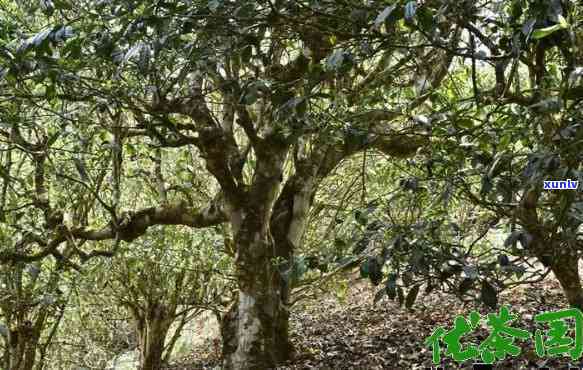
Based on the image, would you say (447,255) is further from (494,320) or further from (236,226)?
(236,226)

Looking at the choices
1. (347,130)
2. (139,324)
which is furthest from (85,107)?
(139,324)

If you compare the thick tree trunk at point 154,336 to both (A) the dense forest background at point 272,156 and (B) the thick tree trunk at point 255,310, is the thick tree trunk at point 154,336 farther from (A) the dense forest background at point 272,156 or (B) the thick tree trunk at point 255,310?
(B) the thick tree trunk at point 255,310

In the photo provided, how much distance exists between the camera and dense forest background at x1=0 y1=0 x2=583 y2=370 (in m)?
2.39

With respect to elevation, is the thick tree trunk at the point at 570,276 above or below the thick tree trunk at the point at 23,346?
below

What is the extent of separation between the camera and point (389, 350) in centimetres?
654

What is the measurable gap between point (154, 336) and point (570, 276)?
23.6 feet

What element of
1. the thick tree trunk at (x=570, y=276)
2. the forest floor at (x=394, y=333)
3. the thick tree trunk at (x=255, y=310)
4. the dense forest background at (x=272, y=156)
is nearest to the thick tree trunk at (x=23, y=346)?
the dense forest background at (x=272, y=156)

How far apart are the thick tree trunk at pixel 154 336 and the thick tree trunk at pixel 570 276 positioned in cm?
696

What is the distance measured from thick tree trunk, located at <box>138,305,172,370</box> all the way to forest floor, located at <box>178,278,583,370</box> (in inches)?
28.9

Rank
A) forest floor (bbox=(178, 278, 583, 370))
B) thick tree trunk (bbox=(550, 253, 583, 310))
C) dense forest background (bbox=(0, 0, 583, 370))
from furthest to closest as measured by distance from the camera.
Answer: forest floor (bbox=(178, 278, 583, 370))
thick tree trunk (bbox=(550, 253, 583, 310))
dense forest background (bbox=(0, 0, 583, 370))

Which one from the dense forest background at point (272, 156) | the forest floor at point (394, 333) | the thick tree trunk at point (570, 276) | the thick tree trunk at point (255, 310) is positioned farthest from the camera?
the forest floor at point (394, 333)

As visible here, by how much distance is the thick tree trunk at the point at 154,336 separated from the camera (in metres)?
9.64

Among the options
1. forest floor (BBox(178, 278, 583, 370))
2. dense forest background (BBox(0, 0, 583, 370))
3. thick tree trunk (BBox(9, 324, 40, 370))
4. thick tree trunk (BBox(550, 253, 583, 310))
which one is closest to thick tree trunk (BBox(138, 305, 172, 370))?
dense forest background (BBox(0, 0, 583, 370))

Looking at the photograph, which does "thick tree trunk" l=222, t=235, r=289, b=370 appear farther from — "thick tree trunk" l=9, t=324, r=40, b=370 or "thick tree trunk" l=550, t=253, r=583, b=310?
"thick tree trunk" l=9, t=324, r=40, b=370
